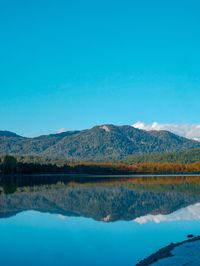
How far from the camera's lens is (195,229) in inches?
1502

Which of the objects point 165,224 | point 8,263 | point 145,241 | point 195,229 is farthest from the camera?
point 165,224

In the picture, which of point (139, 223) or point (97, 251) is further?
point (139, 223)

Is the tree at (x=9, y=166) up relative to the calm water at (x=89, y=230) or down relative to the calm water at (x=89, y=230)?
up

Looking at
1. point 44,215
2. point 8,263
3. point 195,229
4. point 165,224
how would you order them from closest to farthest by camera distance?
point 8,263 → point 195,229 → point 165,224 → point 44,215

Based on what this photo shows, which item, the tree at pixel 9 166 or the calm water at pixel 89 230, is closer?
the calm water at pixel 89 230

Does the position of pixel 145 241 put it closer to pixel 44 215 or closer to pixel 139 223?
pixel 139 223

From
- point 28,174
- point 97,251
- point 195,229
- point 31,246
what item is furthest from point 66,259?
point 28,174

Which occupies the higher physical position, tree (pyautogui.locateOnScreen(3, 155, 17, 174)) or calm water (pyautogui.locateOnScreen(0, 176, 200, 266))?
tree (pyautogui.locateOnScreen(3, 155, 17, 174))

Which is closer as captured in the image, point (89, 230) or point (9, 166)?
point (89, 230)

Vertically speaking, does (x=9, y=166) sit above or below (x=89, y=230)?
above

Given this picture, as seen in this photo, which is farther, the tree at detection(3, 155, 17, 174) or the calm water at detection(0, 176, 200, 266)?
the tree at detection(3, 155, 17, 174)

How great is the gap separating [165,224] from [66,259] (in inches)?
692

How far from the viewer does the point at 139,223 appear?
42.0 metres

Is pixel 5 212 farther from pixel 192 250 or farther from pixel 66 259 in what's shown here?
pixel 192 250
